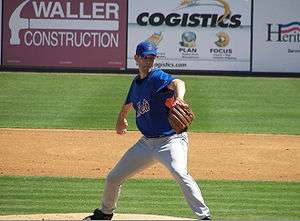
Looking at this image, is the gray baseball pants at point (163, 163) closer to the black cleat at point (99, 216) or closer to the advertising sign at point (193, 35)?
the black cleat at point (99, 216)

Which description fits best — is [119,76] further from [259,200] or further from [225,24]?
[259,200]

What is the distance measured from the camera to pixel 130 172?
27.7 ft

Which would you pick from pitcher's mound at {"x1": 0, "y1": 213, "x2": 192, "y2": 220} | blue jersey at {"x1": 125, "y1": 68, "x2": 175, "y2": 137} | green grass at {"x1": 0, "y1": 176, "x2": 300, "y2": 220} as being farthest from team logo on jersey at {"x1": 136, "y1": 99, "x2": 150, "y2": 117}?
green grass at {"x1": 0, "y1": 176, "x2": 300, "y2": 220}

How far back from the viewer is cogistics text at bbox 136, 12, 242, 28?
91.2ft

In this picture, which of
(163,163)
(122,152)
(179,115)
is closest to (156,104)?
(179,115)

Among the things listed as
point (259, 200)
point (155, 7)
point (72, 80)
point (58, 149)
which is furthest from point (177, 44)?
point (259, 200)

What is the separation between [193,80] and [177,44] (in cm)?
236

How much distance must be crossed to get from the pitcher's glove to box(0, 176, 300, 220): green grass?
2.08 meters

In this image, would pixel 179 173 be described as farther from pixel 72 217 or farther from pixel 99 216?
pixel 72 217

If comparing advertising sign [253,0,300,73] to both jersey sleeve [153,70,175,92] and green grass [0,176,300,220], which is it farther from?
jersey sleeve [153,70,175,92]

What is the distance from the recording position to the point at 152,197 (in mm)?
11023

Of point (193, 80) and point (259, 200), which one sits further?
point (193, 80)

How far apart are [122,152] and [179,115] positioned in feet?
22.3

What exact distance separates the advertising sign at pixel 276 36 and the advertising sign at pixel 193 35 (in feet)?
1.09
